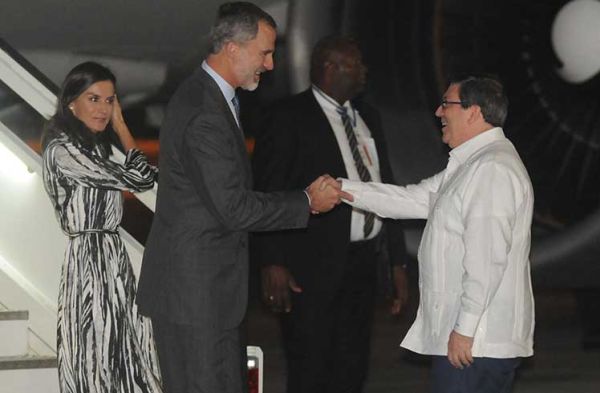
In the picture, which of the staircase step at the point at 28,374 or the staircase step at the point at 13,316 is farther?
the staircase step at the point at 13,316

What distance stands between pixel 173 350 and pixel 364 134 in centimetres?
168

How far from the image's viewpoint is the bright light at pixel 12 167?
15.9ft

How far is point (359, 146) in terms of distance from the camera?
4934 millimetres

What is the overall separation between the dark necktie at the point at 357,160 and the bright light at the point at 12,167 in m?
1.13

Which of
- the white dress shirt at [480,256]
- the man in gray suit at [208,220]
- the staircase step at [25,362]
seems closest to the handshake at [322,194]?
the man in gray suit at [208,220]

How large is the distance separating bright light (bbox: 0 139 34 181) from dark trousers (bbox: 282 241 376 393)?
106 cm

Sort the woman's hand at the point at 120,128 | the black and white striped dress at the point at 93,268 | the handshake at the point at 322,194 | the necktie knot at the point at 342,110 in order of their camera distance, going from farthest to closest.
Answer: the necktie knot at the point at 342,110, the woman's hand at the point at 120,128, the black and white striped dress at the point at 93,268, the handshake at the point at 322,194

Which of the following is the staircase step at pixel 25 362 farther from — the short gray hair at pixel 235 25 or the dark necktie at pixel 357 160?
the short gray hair at pixel 235 25

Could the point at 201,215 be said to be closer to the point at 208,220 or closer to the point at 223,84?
the point at 208,220

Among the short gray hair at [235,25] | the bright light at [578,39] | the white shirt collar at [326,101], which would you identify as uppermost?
the bright light at [578,39]

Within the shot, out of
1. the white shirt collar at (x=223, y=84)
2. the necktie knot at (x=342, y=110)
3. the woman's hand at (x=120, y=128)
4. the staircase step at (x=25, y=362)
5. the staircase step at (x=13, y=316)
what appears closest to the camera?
the white shirt collar at (x=223, y=84)

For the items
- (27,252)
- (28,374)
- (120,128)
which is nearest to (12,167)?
(27,252)

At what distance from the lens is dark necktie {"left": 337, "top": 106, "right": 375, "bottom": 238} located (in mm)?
4879

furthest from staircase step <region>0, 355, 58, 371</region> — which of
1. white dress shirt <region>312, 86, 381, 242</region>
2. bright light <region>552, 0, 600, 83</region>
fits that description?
bright light <region>552, 0, 600, 83</region>
